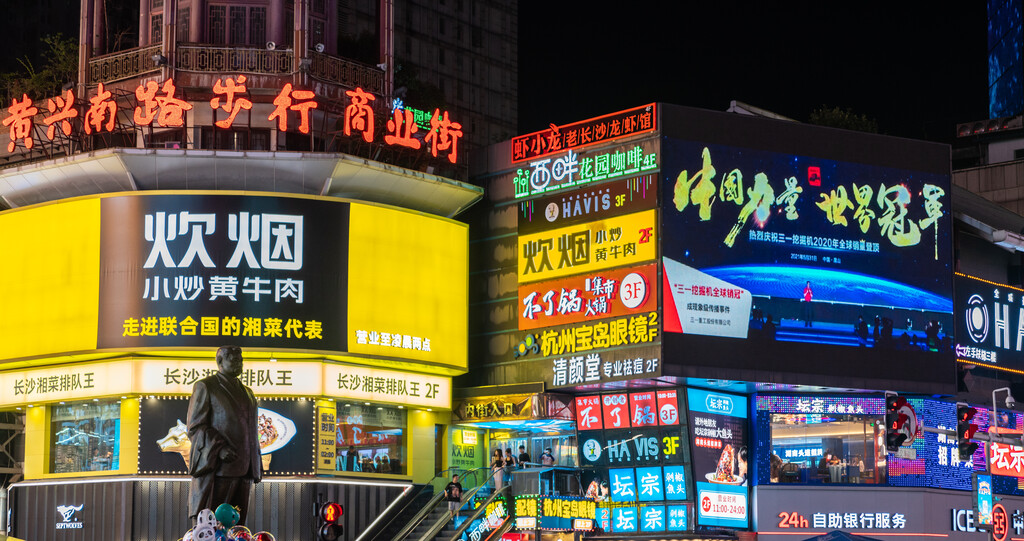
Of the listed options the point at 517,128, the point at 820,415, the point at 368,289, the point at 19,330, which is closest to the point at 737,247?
the point at 820,415

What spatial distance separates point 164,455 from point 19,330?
269 inches

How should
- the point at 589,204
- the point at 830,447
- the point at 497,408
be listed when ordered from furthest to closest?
1. the point at 497,408
2. the point at 830,447
3. the point at 589,204

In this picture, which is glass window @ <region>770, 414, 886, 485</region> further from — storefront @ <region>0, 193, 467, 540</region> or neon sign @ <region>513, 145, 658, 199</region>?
storefront @ <region>0, 193, 467, 540</region>

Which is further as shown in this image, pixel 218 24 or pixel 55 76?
pixel 55 76

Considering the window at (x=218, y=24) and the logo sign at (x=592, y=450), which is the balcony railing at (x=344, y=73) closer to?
the window at (x=218, y=24)

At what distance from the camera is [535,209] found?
2125 inches

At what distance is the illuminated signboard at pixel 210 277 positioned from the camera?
49438 mm

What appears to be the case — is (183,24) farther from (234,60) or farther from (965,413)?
(965,413)

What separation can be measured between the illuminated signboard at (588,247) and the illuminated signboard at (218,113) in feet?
14.6

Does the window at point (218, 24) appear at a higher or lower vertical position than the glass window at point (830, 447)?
higher

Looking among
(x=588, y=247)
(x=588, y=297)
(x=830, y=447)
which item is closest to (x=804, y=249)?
(x=830, y=447)

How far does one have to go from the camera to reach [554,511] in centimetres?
4897

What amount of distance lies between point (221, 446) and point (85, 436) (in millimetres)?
29984

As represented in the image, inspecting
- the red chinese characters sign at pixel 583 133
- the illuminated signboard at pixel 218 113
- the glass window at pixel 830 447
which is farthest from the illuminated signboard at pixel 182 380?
the glass window at pixel 830 447
